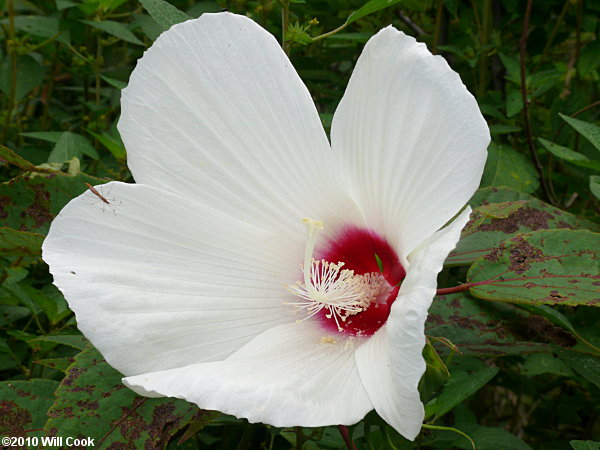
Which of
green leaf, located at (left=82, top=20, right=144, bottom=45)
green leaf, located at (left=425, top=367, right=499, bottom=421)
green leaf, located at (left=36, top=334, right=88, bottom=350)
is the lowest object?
green leaf, located at (left=425, top=367, right=499, bottom=421)

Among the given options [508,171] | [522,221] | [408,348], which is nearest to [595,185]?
[522,221]

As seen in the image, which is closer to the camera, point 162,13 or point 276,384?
point 276,384

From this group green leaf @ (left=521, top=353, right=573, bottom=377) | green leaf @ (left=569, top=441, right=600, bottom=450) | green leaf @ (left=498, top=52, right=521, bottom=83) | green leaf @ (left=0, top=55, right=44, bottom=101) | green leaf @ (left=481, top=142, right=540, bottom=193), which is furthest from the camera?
green leaf @ (left=0, top=55, right=44, bottom=101)

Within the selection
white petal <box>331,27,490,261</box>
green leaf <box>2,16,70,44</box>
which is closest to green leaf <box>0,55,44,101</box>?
green leaf <box>2,16,70,44</box>

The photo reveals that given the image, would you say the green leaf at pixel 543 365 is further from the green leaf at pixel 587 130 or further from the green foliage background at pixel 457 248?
the green leaf at pixel 587 130

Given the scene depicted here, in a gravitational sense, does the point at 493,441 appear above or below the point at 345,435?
below

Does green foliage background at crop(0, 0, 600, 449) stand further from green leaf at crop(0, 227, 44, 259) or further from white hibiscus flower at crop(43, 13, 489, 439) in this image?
white hibiscus flower at crop(43, 13, 489, 439)

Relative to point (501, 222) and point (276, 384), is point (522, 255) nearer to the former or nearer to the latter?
point (501, 222)
